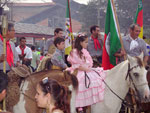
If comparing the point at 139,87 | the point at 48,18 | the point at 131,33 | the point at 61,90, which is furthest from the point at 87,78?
the point at 48,18

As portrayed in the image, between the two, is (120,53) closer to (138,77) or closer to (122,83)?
(122,83)

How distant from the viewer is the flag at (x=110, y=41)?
6488 mm

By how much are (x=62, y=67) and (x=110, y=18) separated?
1.76 metres

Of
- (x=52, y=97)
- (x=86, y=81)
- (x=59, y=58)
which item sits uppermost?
(x=59, y=58)

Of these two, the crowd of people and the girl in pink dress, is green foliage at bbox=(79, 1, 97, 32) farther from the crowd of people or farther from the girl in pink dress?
the girl in pink dress

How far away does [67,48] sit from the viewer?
7344 mm

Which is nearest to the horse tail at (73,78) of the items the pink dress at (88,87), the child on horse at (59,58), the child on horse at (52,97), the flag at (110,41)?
the pink dress at (88,87)

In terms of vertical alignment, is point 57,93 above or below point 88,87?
above

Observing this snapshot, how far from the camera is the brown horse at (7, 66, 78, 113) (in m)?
4.57

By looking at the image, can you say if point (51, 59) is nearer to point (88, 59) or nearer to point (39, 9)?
point (88, 59)

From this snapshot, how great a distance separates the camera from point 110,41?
6.66m

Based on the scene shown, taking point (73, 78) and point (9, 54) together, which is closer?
point (73, 78)

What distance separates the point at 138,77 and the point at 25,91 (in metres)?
2.04

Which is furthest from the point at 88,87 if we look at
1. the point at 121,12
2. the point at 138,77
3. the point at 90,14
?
the point at 90,14
